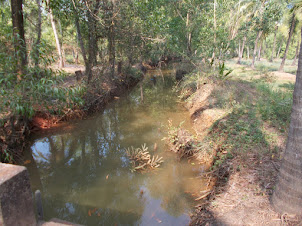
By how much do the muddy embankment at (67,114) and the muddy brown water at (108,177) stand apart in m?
0.45

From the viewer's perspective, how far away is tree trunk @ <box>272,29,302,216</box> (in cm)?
244

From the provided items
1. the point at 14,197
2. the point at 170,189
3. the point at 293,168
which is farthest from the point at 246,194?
the point at 14,197

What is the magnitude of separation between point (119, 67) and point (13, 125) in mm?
9405

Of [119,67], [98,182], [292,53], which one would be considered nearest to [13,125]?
[98,182]

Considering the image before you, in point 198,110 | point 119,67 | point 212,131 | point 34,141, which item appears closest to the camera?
point 212,131

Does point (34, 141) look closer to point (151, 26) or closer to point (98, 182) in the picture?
point (98, 182)

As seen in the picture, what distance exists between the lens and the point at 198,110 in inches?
361

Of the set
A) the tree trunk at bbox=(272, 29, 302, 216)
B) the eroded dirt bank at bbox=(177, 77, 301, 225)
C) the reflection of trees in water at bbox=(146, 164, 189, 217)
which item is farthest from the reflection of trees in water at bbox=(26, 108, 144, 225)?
the tree trunk at bbox=(272, 29, 302, 216)

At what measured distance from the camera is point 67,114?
8.67 metres

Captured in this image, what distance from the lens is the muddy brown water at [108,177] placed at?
432 cm

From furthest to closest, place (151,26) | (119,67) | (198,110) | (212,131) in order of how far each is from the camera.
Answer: (119,67), (151,26), (198,110), (212,131)

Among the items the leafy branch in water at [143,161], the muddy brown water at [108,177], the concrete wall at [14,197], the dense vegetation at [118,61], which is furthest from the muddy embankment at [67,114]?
the concrete wall at [14,197]

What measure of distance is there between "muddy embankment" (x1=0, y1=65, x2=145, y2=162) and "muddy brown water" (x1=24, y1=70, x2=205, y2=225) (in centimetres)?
45

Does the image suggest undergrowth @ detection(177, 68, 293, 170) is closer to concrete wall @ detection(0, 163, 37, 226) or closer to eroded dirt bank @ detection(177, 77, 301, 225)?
eroded dirt bank @ detection(177, 77, 301, 225)
